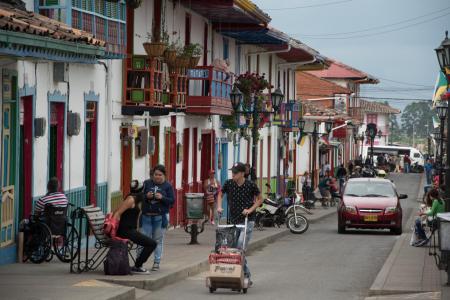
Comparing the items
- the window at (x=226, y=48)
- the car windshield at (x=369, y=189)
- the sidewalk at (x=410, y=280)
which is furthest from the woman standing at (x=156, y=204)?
the window at (x=226, y=48)

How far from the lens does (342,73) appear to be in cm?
9138

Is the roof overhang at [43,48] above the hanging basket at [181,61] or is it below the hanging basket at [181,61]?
below

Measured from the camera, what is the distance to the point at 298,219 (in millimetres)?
33719

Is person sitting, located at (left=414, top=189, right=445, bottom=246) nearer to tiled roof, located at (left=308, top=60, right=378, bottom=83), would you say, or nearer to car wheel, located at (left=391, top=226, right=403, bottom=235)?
car wheel, located at (left=391, top=226, right=403, bottom=235)

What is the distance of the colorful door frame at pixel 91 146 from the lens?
23289mm

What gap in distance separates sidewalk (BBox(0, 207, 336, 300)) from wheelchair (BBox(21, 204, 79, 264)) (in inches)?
8.7

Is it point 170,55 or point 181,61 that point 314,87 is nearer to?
point 181,61

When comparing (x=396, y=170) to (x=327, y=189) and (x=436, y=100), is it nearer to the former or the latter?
(x=327, y=189)

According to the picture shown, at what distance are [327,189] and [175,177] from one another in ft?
71.6

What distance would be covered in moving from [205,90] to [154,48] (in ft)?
21.7

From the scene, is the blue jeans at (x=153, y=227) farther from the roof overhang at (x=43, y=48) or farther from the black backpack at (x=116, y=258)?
the roof overhang at (x=43, y=48)

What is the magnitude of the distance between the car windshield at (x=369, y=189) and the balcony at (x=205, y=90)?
14.6ft

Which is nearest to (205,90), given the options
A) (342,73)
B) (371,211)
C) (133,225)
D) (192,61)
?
(192,61)

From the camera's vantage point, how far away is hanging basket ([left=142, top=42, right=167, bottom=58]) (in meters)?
25.8
